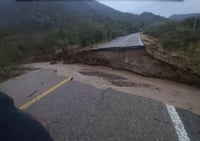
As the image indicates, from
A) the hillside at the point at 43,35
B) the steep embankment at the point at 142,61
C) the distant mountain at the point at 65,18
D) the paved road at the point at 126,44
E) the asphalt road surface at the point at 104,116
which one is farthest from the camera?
the hillside at the point at 43,35

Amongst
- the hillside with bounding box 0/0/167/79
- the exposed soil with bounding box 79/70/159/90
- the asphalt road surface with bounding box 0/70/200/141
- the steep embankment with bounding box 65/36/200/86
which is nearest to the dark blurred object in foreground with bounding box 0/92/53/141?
the asphalt road surface with bounding box 0/70/200/141

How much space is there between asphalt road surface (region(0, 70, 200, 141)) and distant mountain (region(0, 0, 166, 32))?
1.98 metres

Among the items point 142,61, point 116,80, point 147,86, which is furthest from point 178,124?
point 142,61

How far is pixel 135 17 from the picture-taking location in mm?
67000

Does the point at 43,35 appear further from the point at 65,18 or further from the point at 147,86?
the point at 147,86

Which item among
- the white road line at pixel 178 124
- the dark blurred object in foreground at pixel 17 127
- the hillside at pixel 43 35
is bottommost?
the hillside at pixel 43 35

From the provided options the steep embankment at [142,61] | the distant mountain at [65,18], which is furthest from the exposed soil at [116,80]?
the distant mountain at [65,18]

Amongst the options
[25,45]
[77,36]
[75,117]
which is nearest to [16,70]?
[75,117]

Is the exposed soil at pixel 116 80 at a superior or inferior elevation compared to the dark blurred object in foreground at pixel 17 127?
inferior

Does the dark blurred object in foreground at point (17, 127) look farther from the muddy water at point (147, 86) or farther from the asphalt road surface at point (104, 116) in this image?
the muddy water at point (147, 86)

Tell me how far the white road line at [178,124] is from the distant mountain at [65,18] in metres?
2.65

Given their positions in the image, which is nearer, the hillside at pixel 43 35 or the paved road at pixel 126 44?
the paved road at pixel 126 44

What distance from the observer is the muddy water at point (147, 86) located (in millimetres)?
8120

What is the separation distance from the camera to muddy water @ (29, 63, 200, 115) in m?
8.12
